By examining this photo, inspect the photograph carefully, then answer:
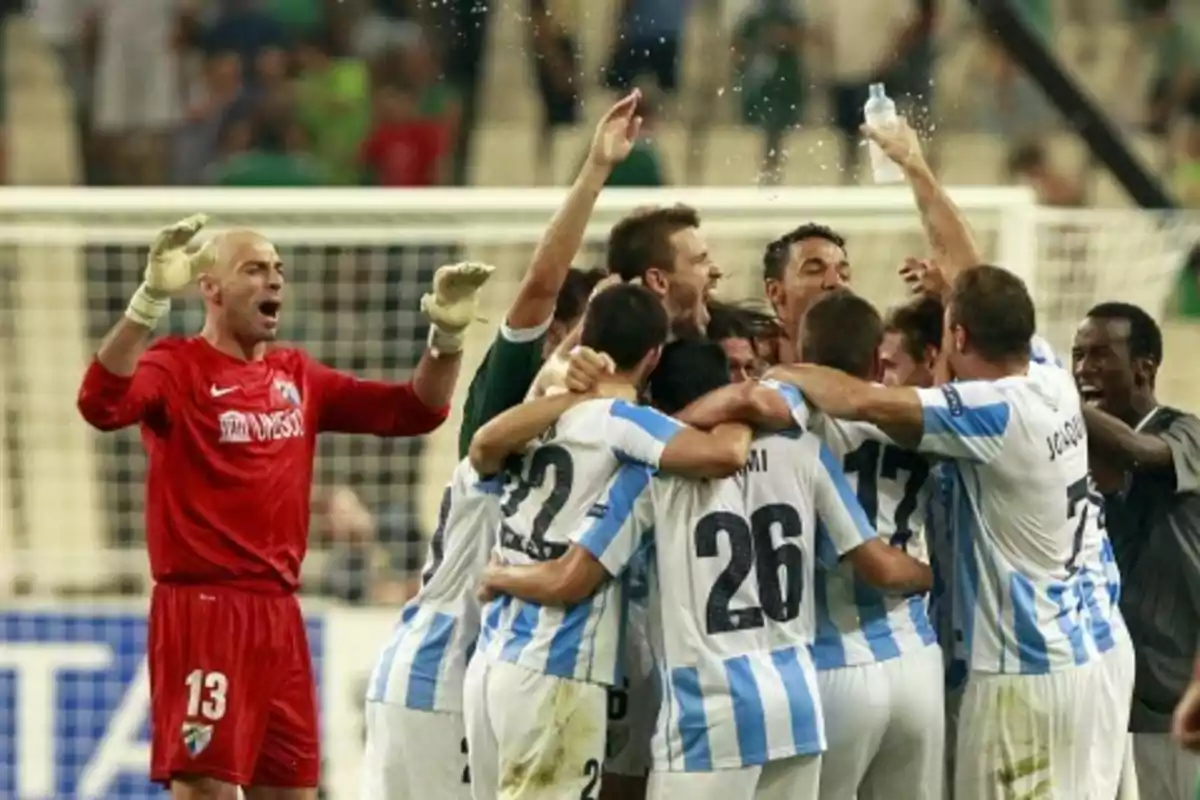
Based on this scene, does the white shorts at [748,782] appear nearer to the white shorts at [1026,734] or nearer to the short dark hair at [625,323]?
the white shorts at [1026,734]

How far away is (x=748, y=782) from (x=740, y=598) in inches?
15.3

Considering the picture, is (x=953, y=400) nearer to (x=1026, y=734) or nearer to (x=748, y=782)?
(x=1026, y=734)

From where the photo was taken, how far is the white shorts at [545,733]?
5551 mm

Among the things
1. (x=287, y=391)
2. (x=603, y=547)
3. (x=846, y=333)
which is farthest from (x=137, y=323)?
(x=846, y=333)

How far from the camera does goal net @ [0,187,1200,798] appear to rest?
29.3ft

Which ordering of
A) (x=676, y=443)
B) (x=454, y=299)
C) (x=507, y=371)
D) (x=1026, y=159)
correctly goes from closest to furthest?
(x=676, y=443) < (x=507, y=371) < (x=454, y=299) < (x=1026, y=159)

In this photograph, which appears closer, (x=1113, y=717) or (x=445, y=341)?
(x=1113, y=717)

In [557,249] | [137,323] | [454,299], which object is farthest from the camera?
[454,299]

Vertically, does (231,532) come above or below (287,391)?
below

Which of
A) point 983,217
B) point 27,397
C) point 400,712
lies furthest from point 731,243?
point 400,712

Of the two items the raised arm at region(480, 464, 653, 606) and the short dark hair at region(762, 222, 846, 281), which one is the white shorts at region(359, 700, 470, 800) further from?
the short dark hair at region(762, 222, 846, 281)

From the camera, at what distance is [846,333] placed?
5.67 m

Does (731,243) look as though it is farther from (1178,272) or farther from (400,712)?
(400,712)

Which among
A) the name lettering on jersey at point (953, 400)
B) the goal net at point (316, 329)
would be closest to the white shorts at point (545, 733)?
the name lettering on jersey at point (953, 400)
